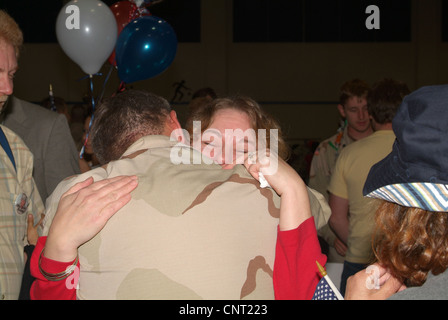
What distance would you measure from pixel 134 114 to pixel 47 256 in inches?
16.7

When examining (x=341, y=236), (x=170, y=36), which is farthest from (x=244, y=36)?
(x=341, y=236)

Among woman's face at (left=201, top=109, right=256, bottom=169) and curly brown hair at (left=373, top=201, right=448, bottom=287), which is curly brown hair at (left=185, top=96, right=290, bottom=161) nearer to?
woman's face at (left=201, top=109, right=256, bottom=169)

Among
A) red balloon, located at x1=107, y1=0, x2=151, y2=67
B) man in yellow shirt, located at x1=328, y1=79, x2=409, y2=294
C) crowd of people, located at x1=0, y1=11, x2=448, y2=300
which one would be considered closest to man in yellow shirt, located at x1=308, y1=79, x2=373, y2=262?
man in yellow shirt, located at x1=328, y1=79, x2=409, y2=294

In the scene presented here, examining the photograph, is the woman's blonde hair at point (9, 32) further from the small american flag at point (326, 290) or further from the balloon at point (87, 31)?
the small american flag at point (326, 290)

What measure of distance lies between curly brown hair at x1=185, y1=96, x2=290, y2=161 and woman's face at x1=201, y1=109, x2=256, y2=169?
0.02 metres

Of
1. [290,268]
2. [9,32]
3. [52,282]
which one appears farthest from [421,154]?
[9,32]

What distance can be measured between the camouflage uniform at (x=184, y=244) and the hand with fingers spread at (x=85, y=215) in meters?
0.02

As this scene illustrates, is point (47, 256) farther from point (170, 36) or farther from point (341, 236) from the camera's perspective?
point (170, 36)

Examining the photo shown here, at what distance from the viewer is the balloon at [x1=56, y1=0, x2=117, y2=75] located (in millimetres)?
3125

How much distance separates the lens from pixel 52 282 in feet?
3.79

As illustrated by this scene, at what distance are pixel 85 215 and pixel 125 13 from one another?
290 centimetres

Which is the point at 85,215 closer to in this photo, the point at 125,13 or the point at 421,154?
the point at 421,154

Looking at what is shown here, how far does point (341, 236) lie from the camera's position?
2.85 m

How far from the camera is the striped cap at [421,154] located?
78 centimetres
